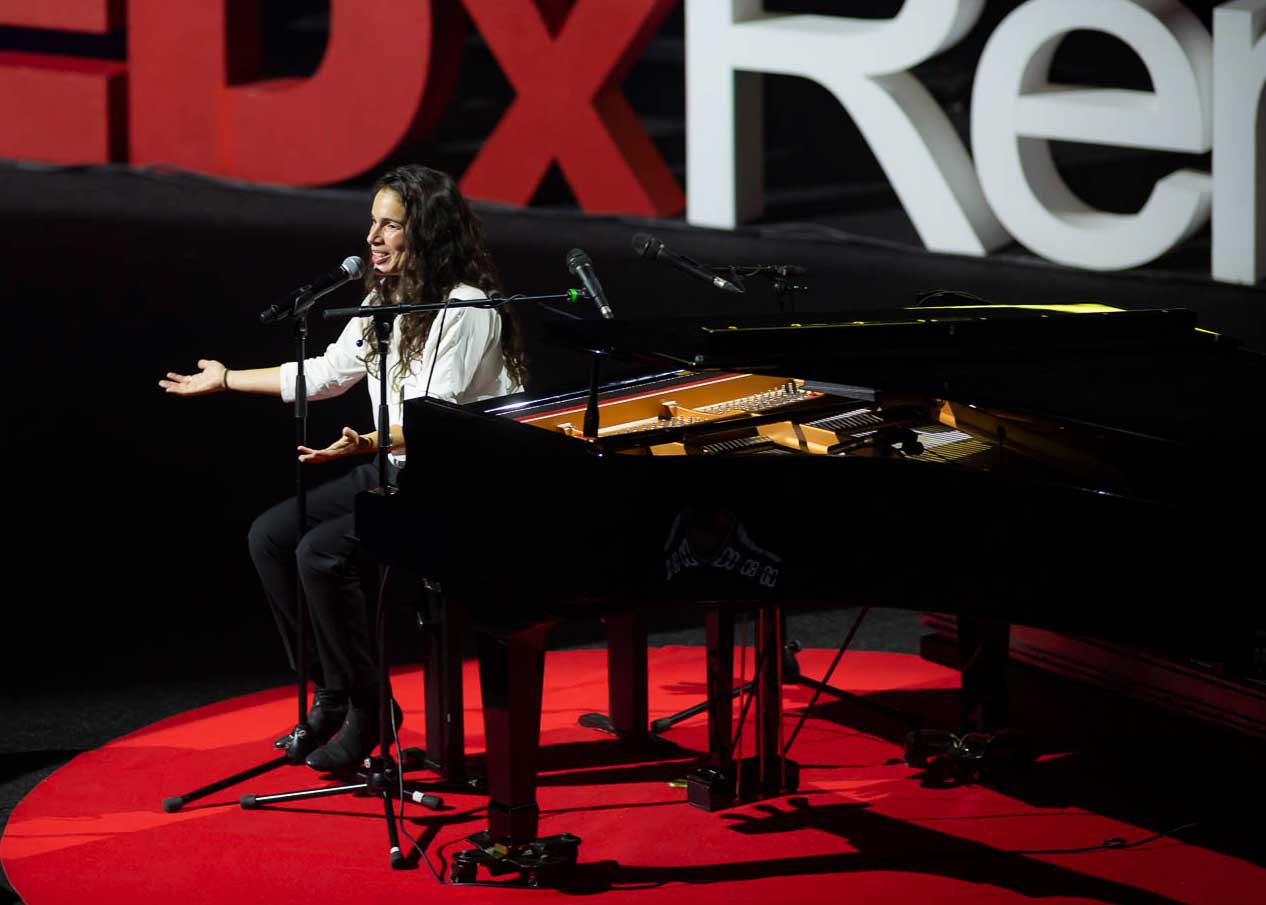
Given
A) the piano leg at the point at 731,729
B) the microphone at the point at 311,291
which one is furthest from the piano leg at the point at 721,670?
the microphone at the point at 311,291

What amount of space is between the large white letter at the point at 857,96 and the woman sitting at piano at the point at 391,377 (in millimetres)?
5372

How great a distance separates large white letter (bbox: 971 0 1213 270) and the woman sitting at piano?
4941 mm

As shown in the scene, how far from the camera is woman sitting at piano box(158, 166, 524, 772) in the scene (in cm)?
420

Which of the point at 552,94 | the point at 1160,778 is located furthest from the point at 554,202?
the point at 1160,778

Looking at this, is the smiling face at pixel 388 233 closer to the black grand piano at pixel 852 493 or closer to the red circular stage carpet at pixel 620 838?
the black grand piano at pixel 852 493

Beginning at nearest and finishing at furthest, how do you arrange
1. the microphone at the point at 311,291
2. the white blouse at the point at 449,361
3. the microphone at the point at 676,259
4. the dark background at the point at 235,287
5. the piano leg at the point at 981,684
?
the microphone at the point at 311,291
the microphone at the point at 676,259
the white blouse at the point at 449,361
the piano leg at the point at 981,684
the dark background at the point at 235,287

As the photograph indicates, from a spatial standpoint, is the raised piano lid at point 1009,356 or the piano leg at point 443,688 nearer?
the raised piano lid at point 1009,356

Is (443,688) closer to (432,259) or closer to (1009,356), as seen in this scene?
(432,259)

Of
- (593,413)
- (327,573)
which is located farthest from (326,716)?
(593,413)

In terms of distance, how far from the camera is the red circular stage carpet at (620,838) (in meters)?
3.71

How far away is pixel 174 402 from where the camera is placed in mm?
7613

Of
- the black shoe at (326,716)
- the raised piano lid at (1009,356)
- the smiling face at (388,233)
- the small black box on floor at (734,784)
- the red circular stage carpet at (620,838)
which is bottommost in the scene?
the red circular stage carpet at (620,838)

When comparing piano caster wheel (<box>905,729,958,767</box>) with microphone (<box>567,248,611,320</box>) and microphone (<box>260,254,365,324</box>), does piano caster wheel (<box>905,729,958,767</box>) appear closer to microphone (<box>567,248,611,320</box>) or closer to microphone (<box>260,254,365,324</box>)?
microphone (<box>567,248,611,320</box>)

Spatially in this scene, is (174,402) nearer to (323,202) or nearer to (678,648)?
(678,648)
